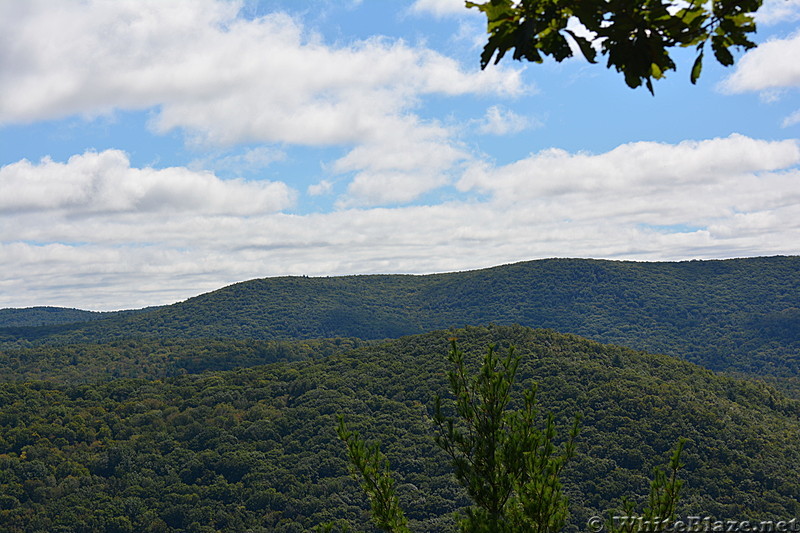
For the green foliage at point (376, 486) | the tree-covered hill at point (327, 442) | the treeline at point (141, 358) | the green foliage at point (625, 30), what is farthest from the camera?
the treeline at point (141, 358)

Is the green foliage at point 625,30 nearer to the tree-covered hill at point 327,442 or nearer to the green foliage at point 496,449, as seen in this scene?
the green foliage at point 496,449

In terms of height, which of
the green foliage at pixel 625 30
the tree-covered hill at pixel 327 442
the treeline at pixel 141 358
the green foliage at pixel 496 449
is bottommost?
the tree-covered hill at pixel 327 442

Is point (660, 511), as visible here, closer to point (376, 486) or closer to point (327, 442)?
point (376, 486)

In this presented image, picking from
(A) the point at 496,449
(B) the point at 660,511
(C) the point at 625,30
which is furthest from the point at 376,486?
(C) the point at 625,30

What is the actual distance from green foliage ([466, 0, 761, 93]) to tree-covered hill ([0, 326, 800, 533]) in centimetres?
7446

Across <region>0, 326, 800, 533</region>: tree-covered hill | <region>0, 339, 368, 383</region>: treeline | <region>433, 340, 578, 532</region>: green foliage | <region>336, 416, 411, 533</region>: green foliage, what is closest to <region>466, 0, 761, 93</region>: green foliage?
<region>433, 340, 578, 532</region>: green foliage

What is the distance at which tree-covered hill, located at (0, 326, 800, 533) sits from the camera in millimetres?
78250

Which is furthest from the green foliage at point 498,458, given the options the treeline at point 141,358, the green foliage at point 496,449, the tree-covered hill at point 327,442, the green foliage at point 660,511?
the treeline at point 141,358

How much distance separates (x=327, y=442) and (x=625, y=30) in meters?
100

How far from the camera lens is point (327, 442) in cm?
9944

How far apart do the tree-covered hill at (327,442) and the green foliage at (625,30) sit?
74.5 m

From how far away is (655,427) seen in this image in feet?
294

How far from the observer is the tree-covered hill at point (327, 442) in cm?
7825

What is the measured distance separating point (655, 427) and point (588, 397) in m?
11.7
